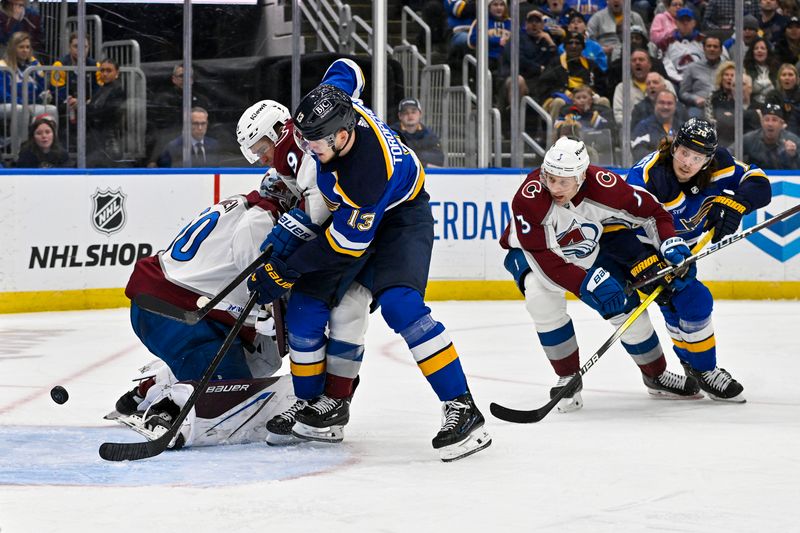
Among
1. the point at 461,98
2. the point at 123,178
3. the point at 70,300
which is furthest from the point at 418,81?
the point at 70,300

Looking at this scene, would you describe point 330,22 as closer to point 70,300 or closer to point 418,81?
point 418,81

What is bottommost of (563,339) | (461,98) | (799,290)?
(799,290)

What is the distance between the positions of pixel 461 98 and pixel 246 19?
4.50ft

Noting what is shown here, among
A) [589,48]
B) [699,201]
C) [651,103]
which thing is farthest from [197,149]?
[699,201]

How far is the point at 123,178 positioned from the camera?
6875 mm

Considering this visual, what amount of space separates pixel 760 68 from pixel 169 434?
552 cm

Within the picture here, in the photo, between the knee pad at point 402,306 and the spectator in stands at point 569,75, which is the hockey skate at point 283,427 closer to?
the knee pad at point 402,306

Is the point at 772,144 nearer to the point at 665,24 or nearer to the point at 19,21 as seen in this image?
the point at 665,24

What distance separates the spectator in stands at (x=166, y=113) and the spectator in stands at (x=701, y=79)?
2.94 m

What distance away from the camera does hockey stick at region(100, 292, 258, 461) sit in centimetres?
314

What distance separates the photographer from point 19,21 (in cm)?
681

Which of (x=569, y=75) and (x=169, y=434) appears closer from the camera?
(x=169, y=434)

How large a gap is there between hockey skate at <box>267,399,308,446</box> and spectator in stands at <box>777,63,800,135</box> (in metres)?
5.18

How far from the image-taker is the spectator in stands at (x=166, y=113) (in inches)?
281
